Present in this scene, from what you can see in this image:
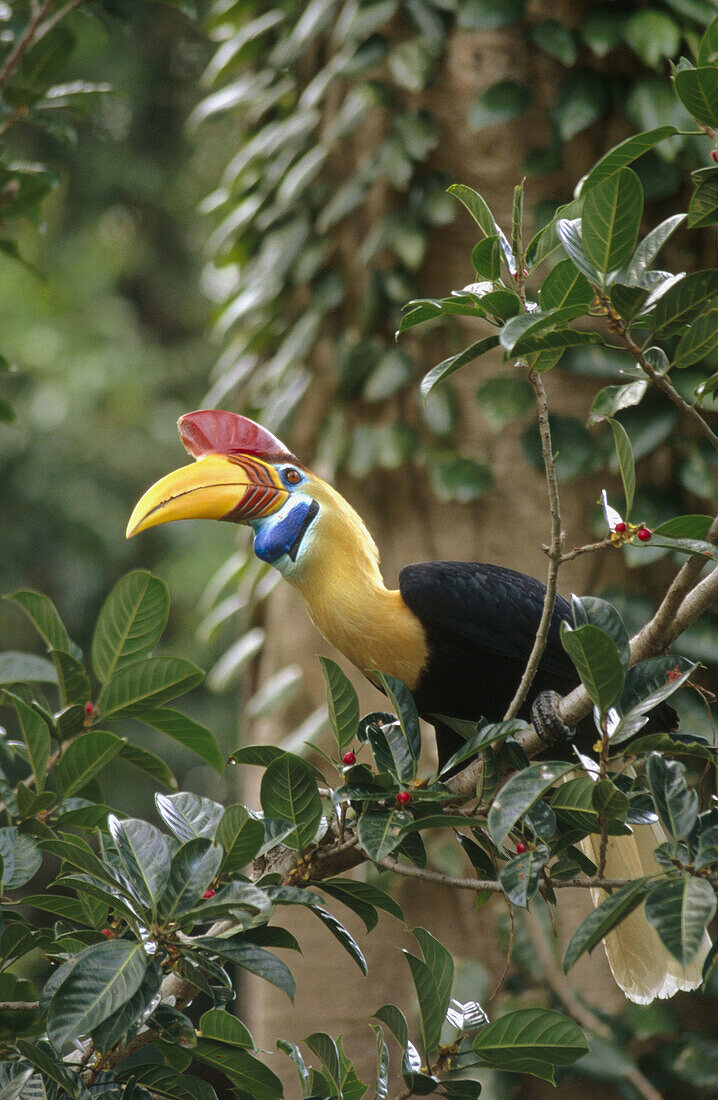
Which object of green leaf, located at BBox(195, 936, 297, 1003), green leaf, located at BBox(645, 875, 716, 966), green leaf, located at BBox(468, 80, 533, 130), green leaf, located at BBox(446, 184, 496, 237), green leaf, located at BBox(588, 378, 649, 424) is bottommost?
green leaf, located at BBox(195, 936, 297, 1003)

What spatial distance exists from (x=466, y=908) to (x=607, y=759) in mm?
1092

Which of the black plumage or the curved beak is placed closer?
the curved beak

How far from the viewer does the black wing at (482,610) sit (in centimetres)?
127

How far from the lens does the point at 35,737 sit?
100cm

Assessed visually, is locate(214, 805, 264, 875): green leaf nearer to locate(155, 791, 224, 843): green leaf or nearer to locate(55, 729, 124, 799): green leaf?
locate(155, 791, 224, 843): green leaf

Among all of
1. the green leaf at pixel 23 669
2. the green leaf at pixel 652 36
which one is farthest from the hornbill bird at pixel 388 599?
the green leaf at pixel 652 36

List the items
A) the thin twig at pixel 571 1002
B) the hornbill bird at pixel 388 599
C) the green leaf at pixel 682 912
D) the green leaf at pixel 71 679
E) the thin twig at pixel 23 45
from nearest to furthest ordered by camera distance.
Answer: the green leaf at pixel 682 912 → the green leaf at pixel 71 679 → the hornbill bird at pixel 388 599 → the thin twig at pixel 23 45 → the thin twig at pixel 571 1002

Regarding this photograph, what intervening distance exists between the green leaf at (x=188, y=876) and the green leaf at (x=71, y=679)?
1.09 feet

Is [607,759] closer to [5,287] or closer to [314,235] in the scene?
[314,235]

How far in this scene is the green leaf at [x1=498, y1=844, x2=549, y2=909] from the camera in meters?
0.79

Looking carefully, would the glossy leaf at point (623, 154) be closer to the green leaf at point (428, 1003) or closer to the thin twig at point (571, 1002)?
the green leaf at point (428, 1003)

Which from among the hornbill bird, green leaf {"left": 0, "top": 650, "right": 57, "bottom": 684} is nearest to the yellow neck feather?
the hornbill bird

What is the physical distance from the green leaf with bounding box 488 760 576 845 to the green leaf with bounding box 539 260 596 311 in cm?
35

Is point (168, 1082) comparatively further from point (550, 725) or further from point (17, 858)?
point (550, 725)
